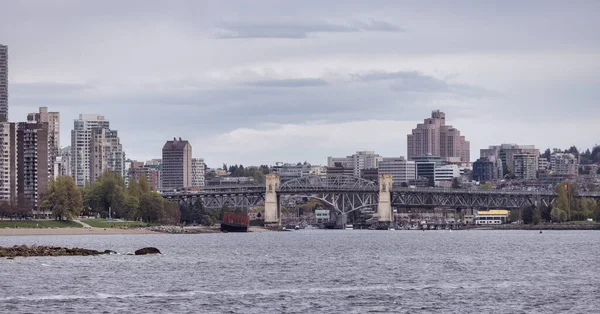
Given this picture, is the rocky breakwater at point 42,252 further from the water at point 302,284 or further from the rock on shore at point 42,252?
the water at point 302,284

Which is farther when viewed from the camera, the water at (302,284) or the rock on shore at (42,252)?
the rock on shore at (42,252)

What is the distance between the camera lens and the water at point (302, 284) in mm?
78125

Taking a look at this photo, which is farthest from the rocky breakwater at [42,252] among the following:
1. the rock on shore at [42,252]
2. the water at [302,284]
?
the water at [302,284]

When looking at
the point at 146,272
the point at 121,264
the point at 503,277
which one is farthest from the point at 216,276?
the point at 503,277

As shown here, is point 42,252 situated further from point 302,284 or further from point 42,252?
point 302,284

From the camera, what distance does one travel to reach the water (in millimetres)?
78125

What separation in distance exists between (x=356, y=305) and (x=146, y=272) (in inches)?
1223

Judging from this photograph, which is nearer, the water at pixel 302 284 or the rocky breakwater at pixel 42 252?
the water at pixel 302 284

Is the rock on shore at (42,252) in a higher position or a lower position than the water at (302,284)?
higher

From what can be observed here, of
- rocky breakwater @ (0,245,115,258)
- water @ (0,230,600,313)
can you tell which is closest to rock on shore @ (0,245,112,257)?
rocky breakwater @ (0,245,115,258)

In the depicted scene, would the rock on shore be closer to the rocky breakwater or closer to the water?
the rocky breakwater

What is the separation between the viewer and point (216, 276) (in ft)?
338

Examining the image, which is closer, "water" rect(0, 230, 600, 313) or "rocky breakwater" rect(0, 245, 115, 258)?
"water" rect(0, 230, 600, 313)

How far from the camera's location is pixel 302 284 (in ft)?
309
